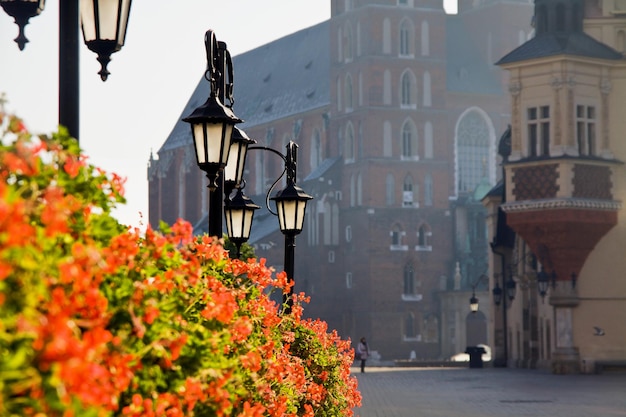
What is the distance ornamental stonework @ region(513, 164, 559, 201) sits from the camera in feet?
143

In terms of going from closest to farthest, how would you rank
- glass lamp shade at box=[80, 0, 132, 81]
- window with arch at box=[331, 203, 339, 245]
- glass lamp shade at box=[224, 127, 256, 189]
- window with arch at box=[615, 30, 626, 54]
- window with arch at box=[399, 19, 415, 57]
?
glass lamp shade at box=[80, 0, 132, 81] → glass lamp shade at box=[224, 127, 256, 189] → window with arch at box=[615, 30, 626, 54] → window with arch at box=[399, 19, 415, 57] → window with arch at box=[331, 203, 339, 245]

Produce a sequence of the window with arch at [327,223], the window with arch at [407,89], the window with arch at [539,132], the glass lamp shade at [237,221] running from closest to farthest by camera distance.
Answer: the glass lamp shade at [237,221], the window with arch at [539,132], the window with arch at [407,89], the window with arch at [327,223]

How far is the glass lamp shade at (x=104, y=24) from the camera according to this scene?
8227 mm

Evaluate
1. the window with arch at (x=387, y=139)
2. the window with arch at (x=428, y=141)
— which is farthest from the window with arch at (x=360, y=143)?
the window with arch at (x=428, y=141)

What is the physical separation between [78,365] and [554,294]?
41221mm

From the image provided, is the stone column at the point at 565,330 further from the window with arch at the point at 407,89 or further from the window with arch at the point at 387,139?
the window with arch at the point at 407,89

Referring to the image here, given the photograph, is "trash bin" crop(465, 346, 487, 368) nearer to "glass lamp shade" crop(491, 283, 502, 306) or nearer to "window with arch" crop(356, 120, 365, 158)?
"glass lamp shade" crop(491, 283, 502, 306)

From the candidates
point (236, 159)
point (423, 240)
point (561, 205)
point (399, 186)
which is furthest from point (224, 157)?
point (423, 240)

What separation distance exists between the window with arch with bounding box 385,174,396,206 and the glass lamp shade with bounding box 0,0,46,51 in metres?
80.3

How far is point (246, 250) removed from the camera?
3228cm

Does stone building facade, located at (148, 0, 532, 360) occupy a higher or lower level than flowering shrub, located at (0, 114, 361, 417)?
higher

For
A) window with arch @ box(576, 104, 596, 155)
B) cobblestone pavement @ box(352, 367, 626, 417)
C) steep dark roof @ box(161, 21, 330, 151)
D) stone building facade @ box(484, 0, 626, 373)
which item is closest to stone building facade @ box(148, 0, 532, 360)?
steep dark roof @ box(161, 21, 330, 151)

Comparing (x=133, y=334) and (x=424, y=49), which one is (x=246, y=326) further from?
Result: (x=424, y=49)

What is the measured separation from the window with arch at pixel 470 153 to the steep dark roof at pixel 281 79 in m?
10.7
